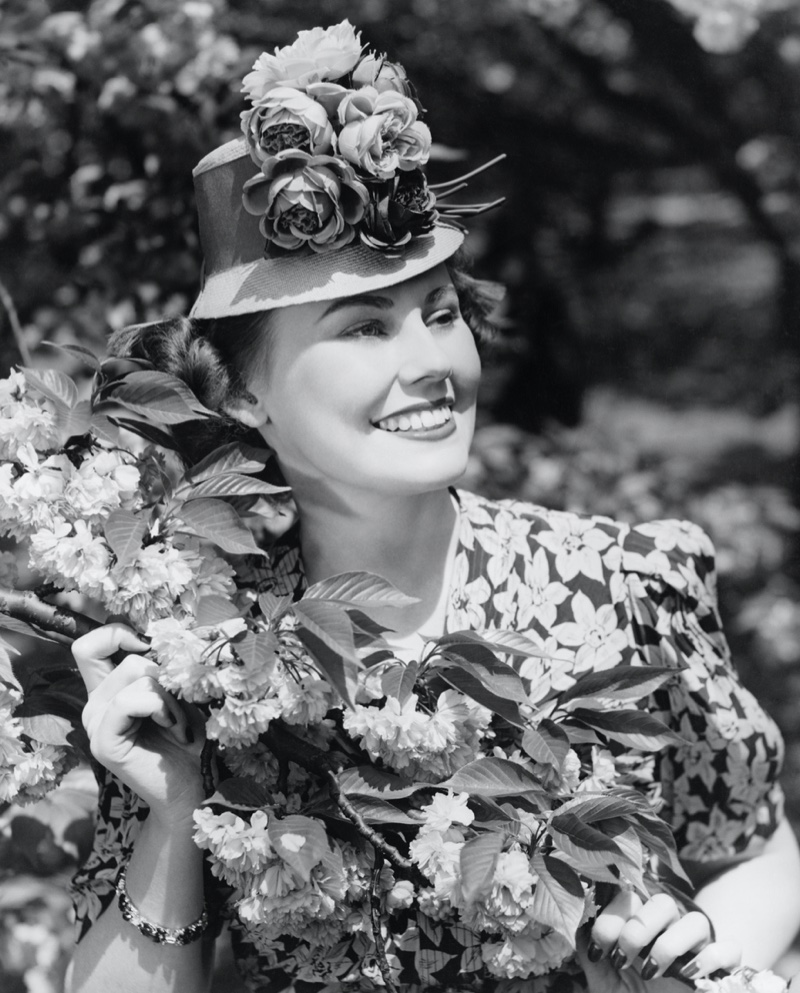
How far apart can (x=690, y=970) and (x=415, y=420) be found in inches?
29.2

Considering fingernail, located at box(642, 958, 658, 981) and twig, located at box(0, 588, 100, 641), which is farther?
twig, located at box(0, 588, 100, 641)

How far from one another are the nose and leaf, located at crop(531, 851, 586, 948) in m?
0.61

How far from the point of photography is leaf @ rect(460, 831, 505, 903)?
4.29 feet

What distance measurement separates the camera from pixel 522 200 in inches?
138

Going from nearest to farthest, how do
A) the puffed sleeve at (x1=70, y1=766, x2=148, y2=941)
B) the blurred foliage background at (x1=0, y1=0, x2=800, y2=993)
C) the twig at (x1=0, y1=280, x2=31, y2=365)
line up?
1. the puffed sleeve at (x1=70, y1=766, x2=148, y2=941)
2. the twig at (x1=0, y1=280, x2=31, y2=365)
3. the blurred foliage background at (x1=0, y1=0, x2=800, y2=993)

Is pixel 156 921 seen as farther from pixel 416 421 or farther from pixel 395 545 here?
pixel 416 421

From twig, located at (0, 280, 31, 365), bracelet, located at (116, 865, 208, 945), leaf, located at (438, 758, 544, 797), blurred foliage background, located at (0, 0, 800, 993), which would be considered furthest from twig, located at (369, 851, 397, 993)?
twig, located at (0, 280, 31, 365)

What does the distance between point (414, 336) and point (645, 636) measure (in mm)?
567

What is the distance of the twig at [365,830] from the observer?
1.43m

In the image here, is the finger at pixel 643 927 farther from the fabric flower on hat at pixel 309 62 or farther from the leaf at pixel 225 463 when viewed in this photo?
the fabric flower on hat at pixel 309 62

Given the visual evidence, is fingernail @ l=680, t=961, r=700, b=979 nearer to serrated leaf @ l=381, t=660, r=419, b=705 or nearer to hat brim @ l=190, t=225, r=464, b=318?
serrated leaf @ l=381, t=660, r=419, b=705

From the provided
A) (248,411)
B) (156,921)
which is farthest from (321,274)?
(156,921)

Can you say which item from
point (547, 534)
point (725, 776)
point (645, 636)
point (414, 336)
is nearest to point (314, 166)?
point (414, 336)

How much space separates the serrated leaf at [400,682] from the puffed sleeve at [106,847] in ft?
1.74
